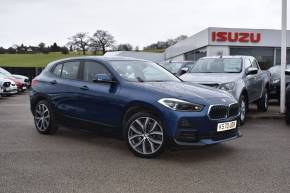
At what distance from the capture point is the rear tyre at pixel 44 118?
859 cm

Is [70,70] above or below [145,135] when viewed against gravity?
above

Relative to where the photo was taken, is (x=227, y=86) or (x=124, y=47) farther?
(x=124, y=47)

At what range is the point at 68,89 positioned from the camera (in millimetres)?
Answer: 8102

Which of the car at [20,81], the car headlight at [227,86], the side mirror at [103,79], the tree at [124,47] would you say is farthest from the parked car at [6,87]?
the tree at [124,47]

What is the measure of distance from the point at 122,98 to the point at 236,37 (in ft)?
82.4

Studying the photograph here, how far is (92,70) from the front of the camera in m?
7.88

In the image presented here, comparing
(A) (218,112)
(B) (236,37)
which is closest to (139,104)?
(A) (218,112)

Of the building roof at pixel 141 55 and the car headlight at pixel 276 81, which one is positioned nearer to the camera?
the car headlight at pixel 276 81

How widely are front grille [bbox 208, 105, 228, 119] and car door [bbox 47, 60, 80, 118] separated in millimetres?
2572

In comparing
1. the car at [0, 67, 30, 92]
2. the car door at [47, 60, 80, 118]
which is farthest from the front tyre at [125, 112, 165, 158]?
the car at [0, 67, 30, 92]

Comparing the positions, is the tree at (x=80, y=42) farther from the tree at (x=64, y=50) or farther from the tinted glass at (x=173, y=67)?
the tinted glass at (x=173, y=67)

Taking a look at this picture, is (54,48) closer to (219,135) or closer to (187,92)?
(187,92)

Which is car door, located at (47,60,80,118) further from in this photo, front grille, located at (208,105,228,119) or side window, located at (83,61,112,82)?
front grille, located at (208,105,228,119)

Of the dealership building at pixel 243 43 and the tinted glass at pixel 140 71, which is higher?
the dealership building at pixel 243 43
